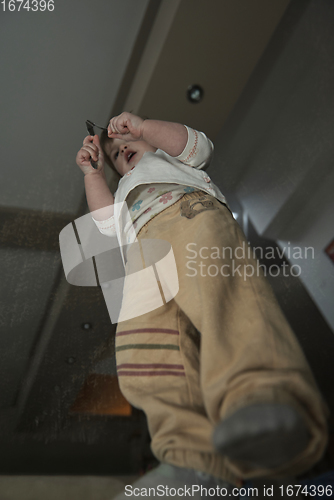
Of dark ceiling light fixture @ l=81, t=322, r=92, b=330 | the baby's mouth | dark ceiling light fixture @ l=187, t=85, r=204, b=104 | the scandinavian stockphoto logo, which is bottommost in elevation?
dark ceiling light fixture @ l=81, t=322, r=92, b=330

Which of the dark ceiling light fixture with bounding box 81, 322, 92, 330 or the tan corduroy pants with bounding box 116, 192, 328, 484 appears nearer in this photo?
the tan corduroy pants with bounding box 116, 192, 328, 484

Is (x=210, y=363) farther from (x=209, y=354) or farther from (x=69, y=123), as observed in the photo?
(x=69, y=123)


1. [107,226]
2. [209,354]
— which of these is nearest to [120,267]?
[107,226]

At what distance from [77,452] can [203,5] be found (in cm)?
107

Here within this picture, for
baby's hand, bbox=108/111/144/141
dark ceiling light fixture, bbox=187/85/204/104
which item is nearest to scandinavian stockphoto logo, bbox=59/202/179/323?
baby's hand, bbox=108/111/144/141

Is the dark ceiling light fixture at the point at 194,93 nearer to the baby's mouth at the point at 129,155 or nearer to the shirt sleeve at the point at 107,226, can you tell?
the baby's mouth at the point at 129,155

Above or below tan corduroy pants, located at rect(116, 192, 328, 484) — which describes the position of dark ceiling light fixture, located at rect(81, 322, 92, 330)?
below

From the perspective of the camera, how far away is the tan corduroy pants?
0.30 metres

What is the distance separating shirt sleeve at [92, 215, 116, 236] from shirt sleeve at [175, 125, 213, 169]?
0.18 meters

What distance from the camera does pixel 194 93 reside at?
1.04 meters

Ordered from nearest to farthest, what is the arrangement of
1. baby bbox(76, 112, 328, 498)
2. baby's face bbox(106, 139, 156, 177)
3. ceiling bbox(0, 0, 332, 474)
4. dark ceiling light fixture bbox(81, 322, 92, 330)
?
baby bbox(76, 112, 328, 498) < ceiling bbox(0, 0, 332, 474) < dark ceiling light fixture bbox(81, 322, 92, 330) < baby's face bbox(106, 139, 156, 177)

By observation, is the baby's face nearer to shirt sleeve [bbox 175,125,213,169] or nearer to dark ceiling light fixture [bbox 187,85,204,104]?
shirt sleeve [bbox 175,125,213,169]

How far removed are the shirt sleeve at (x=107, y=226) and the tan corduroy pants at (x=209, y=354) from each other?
0.55ft

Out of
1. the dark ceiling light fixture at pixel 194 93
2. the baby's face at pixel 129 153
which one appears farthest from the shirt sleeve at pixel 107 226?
the dark ceiling light fixture at pixel 194 93
